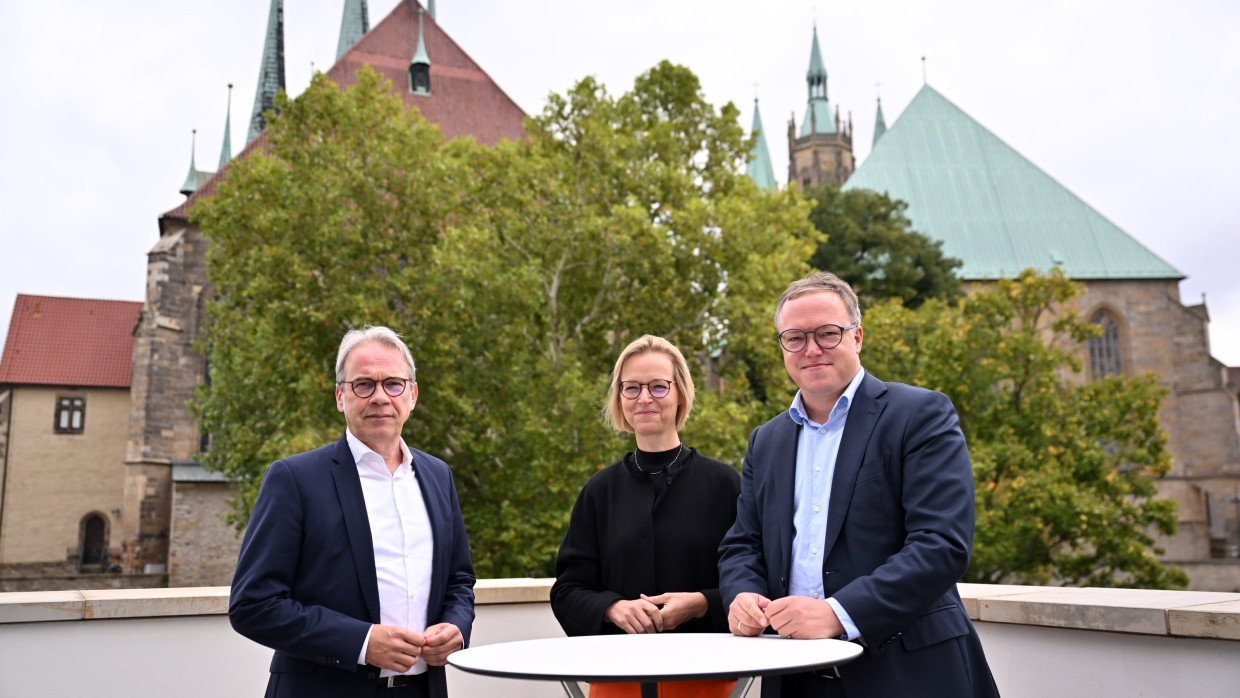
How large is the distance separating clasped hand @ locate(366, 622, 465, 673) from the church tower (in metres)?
48.3

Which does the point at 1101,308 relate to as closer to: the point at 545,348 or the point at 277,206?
the point at 545,348

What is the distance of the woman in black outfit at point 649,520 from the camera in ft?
9.57

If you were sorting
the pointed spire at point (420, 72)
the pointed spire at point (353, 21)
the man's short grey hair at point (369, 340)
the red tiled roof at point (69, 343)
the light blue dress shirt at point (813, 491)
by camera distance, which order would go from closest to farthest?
1. the light blue dress shirt at point (813, 491)
2. the man's short grey hair at point (369, 340)
3. the pointed spire at point (420, 72)
4. the red tiled roof at point (69, 343)
5. the pointed spire at point (353, 21)

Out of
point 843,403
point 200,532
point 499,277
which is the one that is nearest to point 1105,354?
point 499,277

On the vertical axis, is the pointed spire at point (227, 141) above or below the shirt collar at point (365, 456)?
above

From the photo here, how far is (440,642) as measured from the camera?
2.54 meters

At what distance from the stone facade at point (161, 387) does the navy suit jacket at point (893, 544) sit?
26846 mm

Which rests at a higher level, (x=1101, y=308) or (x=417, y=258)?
(x=1101, y=308)

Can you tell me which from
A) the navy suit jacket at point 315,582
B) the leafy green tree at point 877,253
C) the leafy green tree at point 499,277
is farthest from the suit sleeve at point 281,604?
the leafy green tree at point 877,253

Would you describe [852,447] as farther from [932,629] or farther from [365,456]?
[365,456]

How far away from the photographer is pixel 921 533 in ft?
7.57

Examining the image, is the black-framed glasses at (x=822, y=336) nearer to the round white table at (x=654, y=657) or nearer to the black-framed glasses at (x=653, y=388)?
the black-framed glasses at (x=653, y=388)

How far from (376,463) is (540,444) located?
1006 cm

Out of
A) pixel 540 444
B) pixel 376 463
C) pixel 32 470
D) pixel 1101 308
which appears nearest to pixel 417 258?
pixel 540 444
